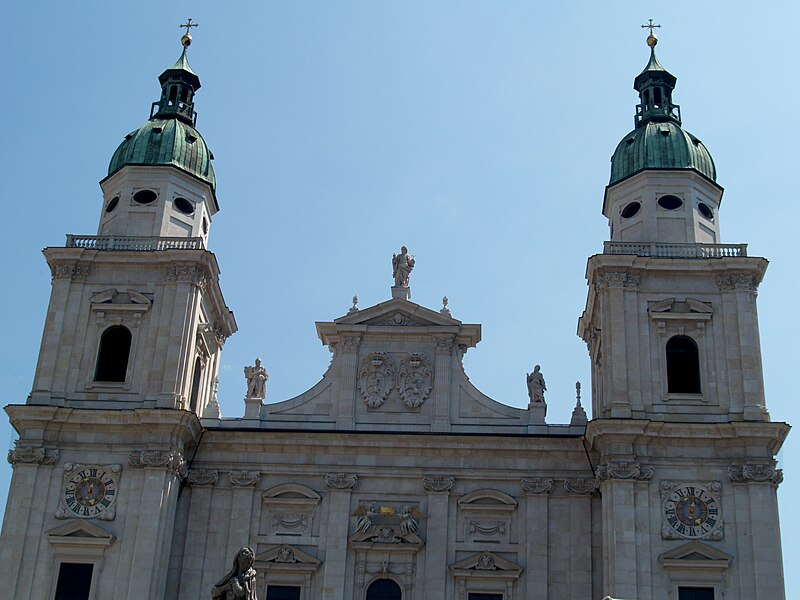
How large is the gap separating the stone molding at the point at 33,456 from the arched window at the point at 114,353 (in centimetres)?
305

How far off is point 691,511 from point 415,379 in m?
9.39

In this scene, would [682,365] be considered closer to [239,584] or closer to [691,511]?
[691,511]

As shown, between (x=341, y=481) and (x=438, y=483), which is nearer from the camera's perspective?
(x=438, y=483)

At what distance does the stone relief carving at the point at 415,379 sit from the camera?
3934 cm

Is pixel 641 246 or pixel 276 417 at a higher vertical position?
pixel 641 246

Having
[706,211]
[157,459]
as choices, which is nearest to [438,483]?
[157,459]

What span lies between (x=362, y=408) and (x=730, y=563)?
11992 millimetres

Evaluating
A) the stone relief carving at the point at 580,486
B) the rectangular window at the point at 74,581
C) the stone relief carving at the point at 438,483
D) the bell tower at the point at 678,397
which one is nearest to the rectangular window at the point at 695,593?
the bell tower at the point at 678,397

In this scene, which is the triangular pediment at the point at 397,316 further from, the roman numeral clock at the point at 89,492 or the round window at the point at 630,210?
the roman numeral clock at the point at 89,492

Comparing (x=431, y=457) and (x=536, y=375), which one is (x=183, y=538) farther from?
(x=536, y=375)

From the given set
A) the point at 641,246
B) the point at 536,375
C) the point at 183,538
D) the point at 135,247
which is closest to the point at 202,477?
the point at 183,538

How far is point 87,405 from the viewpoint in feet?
127

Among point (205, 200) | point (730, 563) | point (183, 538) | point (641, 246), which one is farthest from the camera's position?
point (205, 200)

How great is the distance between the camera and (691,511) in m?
36.0
